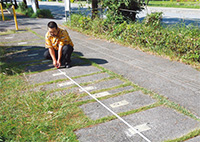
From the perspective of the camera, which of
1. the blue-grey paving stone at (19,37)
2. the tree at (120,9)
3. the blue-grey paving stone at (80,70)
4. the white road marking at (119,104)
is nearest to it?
the white road marking at (119,104)

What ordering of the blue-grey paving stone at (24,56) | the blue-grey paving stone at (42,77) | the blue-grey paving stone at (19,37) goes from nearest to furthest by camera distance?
the blue-grey paving stone at (42,77) < the blue-grey paving stone at (24,56) < the blue-grey paving stone at (19,37)

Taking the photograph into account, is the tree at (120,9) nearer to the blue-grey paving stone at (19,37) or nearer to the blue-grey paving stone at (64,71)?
the blue-grey paving stone at (19,37)

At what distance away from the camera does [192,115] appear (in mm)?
3371

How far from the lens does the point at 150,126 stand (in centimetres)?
313

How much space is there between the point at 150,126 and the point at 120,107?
2.19ft

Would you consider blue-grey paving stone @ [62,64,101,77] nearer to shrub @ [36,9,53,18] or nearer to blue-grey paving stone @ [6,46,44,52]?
blue-grey paving stone @ [6,46,44,52]

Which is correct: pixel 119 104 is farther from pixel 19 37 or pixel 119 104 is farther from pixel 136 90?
pixel 19 37

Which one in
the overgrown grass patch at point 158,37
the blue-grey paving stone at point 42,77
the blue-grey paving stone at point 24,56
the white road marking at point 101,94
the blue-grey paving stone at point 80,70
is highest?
the overgrown grass patch at point 158,37

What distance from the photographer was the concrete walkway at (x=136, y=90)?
3020mm

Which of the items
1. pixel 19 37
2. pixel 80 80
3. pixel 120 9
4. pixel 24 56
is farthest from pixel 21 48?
pixel 80 80

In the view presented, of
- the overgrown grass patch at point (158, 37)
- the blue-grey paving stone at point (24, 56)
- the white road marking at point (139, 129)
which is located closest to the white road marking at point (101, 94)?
the white road marking at point (139, 129)

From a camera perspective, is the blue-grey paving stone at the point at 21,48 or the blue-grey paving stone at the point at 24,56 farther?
the blue-grey paving stone at the point at 21,48

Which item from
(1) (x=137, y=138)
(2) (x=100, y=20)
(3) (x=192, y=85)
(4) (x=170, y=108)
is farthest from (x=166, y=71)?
(2) (x=100, y=20)

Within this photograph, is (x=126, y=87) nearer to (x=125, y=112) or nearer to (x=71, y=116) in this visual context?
(x=125, y=112)
